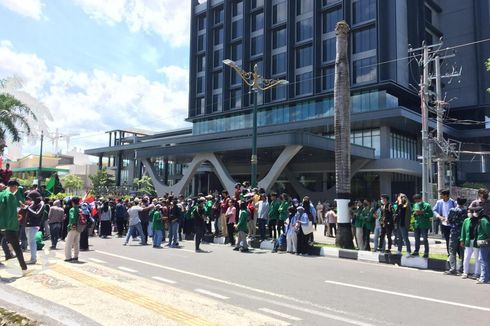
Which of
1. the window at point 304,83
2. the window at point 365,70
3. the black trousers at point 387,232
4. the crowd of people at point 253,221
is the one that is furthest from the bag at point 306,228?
the window at point 304,83

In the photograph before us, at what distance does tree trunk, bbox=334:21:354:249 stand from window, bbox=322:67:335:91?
1346 inches

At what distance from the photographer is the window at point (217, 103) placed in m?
60.5

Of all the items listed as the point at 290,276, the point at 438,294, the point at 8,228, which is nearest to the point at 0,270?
the point at 8,228

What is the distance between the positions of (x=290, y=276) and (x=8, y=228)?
220 inches

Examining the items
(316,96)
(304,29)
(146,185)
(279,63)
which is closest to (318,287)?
(316,96)

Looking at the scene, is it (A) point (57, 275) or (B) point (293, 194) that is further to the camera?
(B) point (293, 194)

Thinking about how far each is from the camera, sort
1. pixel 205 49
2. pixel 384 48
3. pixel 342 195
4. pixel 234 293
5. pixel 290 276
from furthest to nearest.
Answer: pixel 205 49 < pixel 384 48 < pixel 342 195 < pixel 290 276 < pixel 234 293

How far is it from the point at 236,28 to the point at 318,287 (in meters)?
56.3

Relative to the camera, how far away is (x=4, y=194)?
855cm

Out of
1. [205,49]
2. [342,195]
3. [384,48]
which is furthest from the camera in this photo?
[205,49]

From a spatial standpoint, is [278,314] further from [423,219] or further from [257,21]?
[257,21]

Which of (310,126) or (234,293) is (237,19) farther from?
(234,293)

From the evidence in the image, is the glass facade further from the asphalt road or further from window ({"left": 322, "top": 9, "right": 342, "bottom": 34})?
the asphalt road

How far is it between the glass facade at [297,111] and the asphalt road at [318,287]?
3405cm
